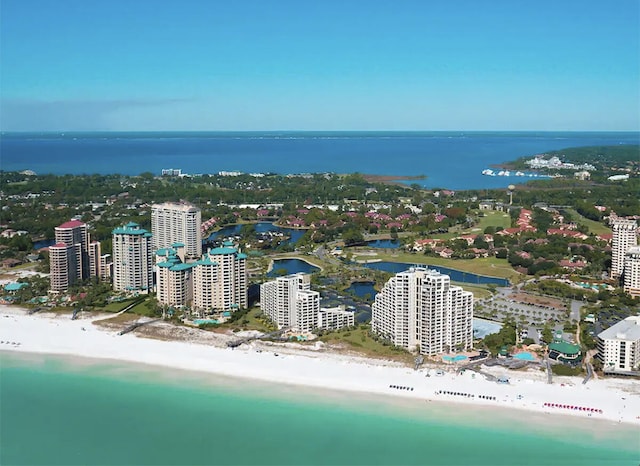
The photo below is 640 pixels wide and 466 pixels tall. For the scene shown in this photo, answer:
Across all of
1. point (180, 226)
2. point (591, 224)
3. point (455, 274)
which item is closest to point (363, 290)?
point (455, 274)

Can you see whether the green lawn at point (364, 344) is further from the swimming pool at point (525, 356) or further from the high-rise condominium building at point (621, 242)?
the high-rise condominium building at point (621, 242)

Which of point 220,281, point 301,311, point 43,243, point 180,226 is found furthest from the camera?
point 43,243

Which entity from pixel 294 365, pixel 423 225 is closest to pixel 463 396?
pixel 294 365

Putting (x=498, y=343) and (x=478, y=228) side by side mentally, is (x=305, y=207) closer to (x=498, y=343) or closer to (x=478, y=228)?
(x=478, y=228)

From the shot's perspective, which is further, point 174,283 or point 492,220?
point 492,220

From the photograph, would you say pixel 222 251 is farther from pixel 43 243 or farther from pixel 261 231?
pixel 261 231

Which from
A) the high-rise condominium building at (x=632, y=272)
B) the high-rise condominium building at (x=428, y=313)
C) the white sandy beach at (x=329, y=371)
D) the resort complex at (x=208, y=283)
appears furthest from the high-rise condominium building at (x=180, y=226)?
the high-rise condominium building at (x=632, y=272)
